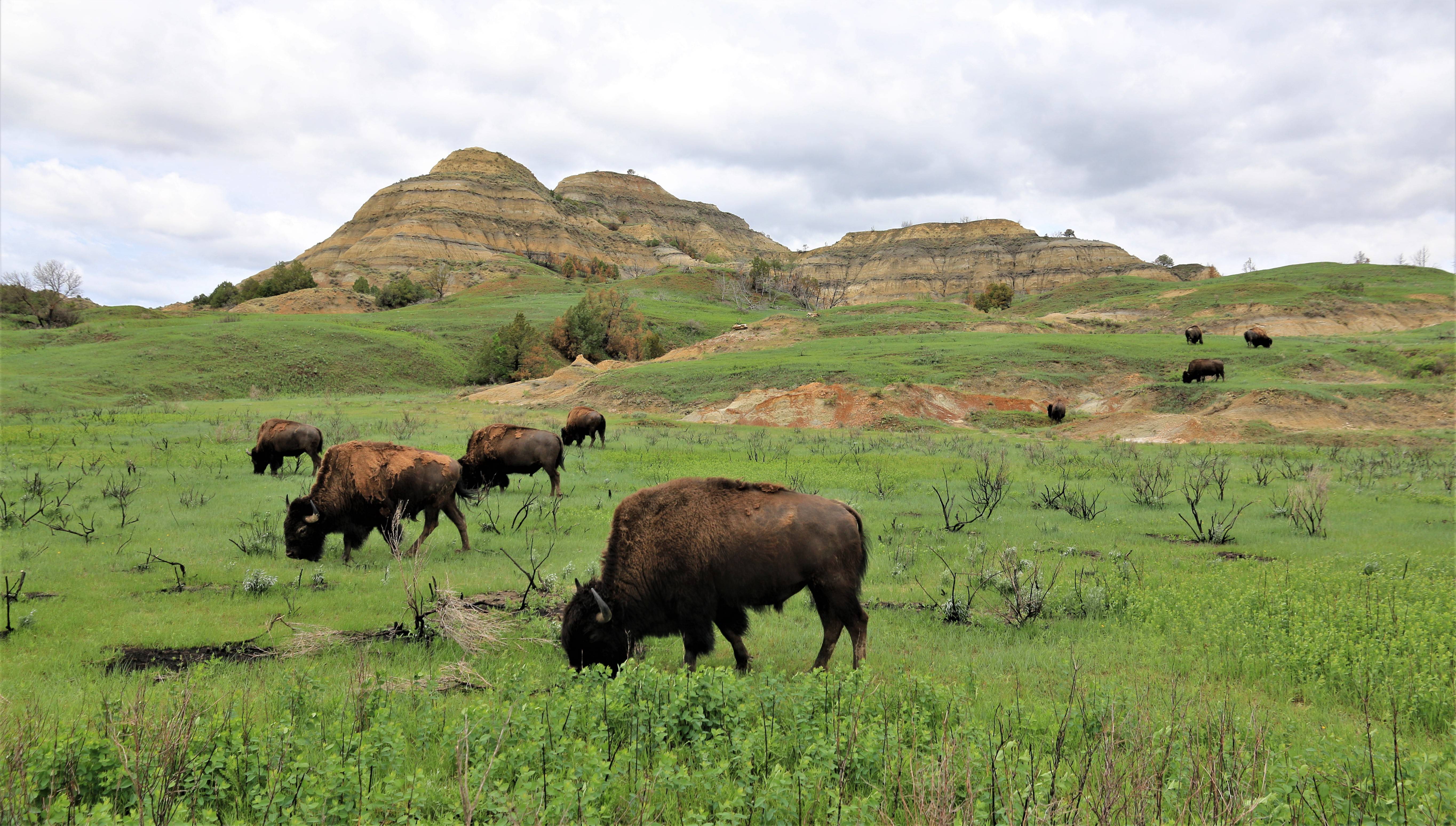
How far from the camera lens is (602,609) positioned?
6.44m

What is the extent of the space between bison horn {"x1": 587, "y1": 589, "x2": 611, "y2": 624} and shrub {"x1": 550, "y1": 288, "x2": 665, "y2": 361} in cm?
6663

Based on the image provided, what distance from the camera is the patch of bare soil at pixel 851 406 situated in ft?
129

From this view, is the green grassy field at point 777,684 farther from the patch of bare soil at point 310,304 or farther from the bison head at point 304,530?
the patch of bare soil at point 310,304

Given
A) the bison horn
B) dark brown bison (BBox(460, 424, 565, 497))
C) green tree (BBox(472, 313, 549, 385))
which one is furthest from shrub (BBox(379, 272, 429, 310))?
the bison horn

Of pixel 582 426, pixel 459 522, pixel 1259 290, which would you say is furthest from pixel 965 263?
pixel 459 522

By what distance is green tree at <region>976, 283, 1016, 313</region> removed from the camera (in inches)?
3846

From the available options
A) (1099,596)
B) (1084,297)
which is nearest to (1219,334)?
(1084,297)

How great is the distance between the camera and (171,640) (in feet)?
24.4

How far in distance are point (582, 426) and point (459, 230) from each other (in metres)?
140

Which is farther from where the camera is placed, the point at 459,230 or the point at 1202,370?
the point at 459,230

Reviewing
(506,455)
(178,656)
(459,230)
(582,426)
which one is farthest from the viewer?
(459,230)

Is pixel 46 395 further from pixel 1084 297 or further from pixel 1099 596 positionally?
pixel 1084 297

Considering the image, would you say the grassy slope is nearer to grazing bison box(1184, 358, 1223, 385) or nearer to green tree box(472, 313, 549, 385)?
grazing bison box(1184, 358, 1223, 385)

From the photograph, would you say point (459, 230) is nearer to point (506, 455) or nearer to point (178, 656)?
point (506, 455)
